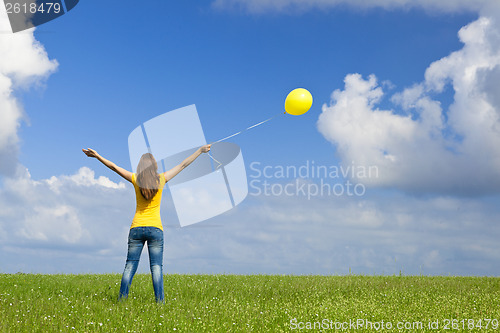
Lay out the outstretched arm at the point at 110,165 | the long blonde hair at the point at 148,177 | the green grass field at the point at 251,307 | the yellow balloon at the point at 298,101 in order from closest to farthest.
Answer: the green grass field at the point at 251,307, the long blonde hair at the point at 148,177, the outstretched arm at the point at 110,165, the yellow balloon at the point at 298,101

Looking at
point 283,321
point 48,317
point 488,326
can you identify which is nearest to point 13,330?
point 48,317

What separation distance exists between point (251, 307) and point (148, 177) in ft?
11.6

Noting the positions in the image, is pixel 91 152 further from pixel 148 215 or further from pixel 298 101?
pixel 298 101

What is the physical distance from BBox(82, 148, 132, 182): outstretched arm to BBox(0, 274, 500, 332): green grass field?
2.67m

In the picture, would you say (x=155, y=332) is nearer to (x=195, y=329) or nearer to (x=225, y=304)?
(x=195, y=329)

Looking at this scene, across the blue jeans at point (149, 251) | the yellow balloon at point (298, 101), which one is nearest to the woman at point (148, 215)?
the blue jeans at point (149, 251)

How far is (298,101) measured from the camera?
452 inches

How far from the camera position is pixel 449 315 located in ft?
32.8

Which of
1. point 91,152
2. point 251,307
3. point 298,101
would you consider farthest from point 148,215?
point 298,101

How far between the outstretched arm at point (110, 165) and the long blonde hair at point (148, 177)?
1.06ft

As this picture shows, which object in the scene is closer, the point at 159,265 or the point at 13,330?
the point at 13,330

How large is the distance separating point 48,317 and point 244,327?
3706 millimetres

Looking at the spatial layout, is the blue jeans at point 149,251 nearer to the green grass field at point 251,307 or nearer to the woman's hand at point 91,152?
the green grass field at point 251,307

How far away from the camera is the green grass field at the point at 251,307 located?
8383 millimetres
